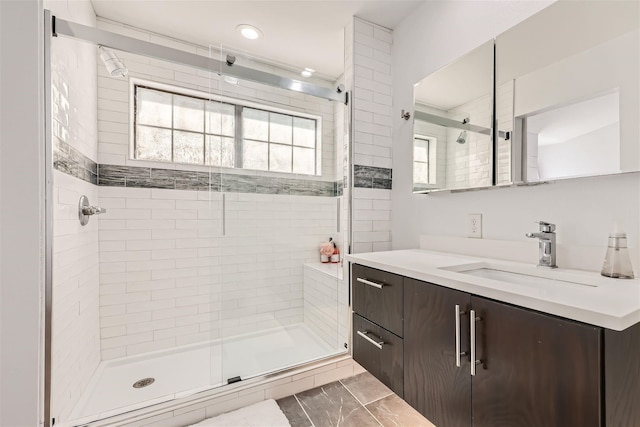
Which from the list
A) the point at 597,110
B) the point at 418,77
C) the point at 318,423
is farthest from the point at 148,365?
the point at 597,110

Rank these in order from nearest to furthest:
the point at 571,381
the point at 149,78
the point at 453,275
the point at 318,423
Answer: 1. the point at 571,381
2. the point at 453,275
3. the point at 318,423
4. the point at 149,78

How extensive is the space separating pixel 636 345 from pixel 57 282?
7.07 ft

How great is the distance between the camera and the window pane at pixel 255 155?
5.97ft

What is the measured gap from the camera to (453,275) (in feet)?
3.39

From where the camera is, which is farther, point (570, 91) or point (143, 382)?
point (143, 382)

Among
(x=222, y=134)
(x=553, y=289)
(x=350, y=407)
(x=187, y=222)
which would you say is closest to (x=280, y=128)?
(x=222, y=134)

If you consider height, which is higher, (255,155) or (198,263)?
(255,155)

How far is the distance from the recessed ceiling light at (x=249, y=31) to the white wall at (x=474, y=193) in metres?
1.04

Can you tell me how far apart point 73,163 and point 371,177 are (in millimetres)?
1800

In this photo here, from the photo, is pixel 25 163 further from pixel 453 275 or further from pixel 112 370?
pixel 453 275

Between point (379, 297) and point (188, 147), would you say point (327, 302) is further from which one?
point (188, 147)

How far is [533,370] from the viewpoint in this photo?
764 mm

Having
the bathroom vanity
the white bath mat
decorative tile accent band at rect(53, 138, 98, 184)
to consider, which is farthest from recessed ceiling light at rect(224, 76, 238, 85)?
the white bath mat

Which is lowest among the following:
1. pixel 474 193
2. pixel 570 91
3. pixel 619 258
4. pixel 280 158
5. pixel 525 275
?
pixel 525 275
